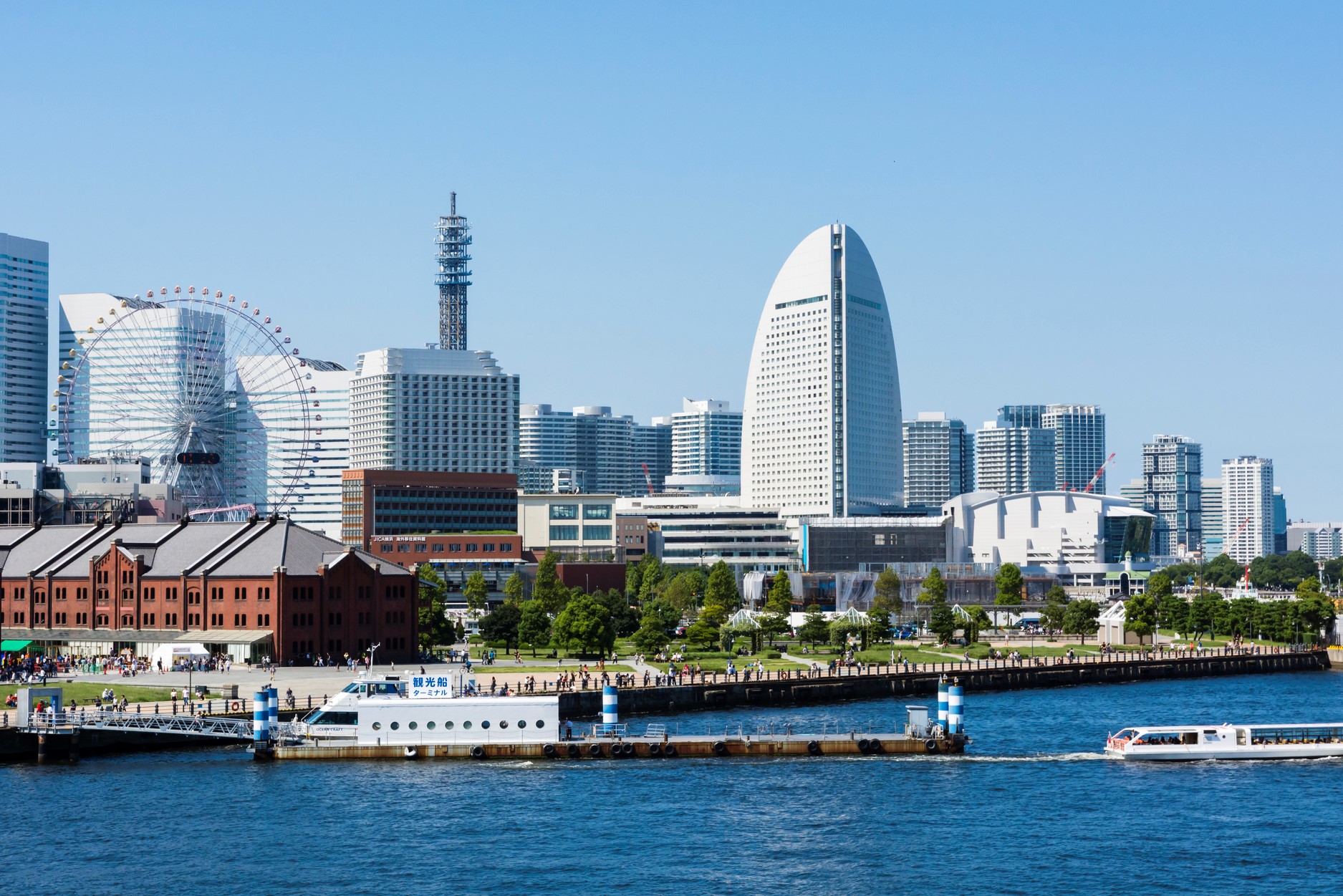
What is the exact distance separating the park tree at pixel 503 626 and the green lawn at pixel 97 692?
142ft

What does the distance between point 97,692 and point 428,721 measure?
1266 inches

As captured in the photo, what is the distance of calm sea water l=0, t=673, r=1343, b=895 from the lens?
78.4 meters

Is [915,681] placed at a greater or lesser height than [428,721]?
lesser

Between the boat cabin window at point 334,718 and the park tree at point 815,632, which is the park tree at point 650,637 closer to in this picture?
the park tree at point 815,632

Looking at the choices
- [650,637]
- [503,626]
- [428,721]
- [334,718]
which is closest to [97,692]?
[334,718]

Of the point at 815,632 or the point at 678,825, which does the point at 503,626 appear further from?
the point at 678,825

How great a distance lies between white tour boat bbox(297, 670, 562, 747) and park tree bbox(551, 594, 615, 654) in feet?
154

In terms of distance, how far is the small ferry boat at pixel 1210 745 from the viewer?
370ft

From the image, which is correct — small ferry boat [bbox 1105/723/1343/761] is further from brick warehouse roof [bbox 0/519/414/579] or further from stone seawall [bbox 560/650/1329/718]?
brick warehouse roof [bbox 0/519/414/579]

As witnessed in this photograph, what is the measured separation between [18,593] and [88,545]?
7.71m

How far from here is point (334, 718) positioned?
364 feet

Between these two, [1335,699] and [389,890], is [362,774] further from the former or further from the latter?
[1335,699]

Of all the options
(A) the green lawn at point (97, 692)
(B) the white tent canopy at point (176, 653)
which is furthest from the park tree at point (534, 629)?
(A) the green lawn at point (97, 692)

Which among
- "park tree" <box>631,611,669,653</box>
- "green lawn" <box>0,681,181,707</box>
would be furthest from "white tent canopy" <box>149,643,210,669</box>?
"park tree" <box>631,611,669,653</box>
